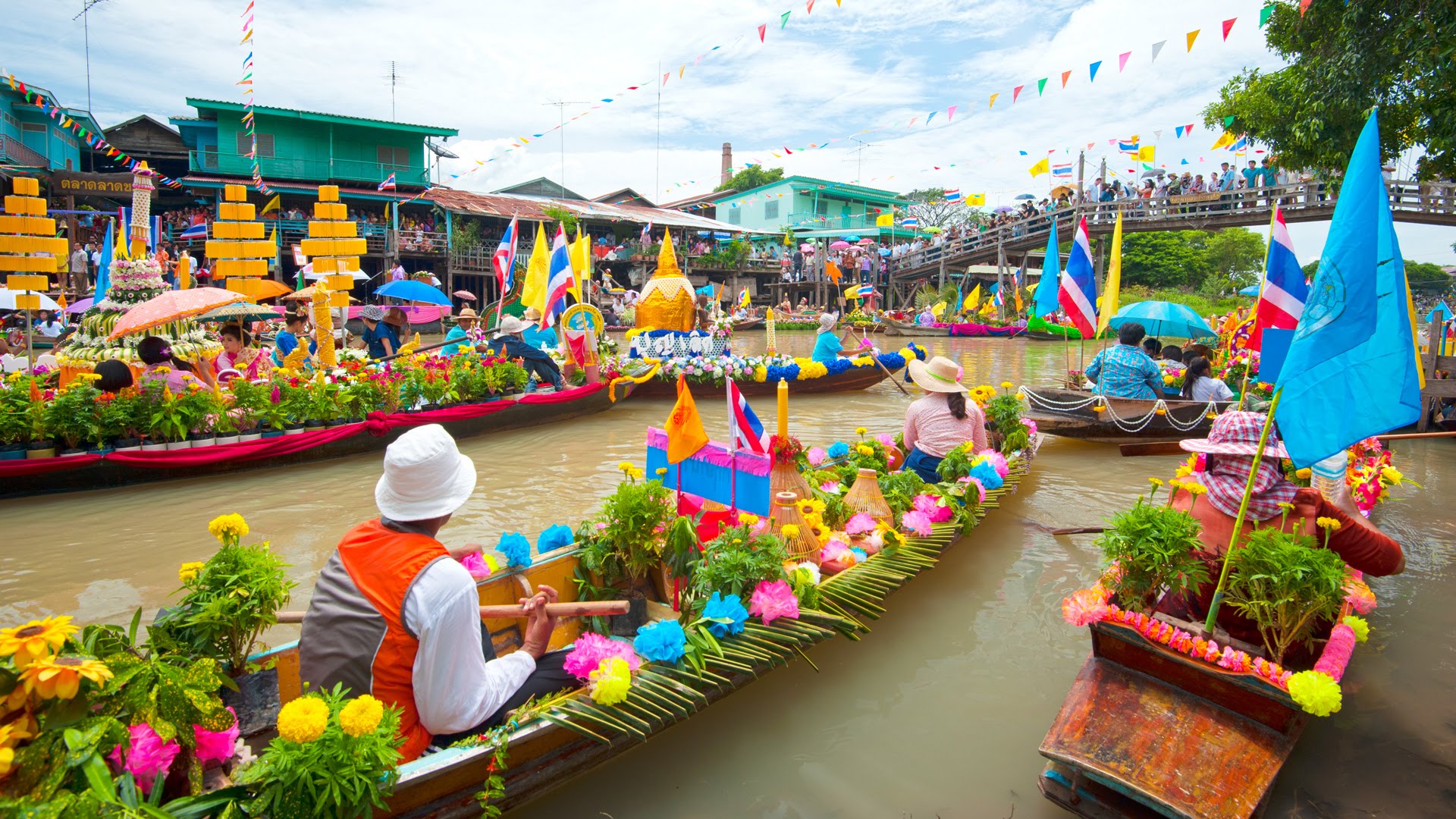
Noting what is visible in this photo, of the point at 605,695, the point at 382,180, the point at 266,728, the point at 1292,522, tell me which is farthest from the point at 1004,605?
the point at 382,180

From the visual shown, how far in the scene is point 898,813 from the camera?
10.9ft

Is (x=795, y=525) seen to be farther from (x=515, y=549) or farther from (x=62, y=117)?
(x=62, y=117)

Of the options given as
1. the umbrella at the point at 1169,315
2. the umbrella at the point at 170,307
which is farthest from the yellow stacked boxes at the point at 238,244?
the umbrella at the point at 1169,315

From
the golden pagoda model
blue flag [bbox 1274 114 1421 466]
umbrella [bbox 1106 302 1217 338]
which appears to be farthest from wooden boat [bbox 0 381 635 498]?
blue flag [bbox 1274 114 1421 466]

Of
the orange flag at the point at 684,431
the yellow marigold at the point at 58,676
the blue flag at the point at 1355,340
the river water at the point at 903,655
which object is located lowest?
the river water at the point at 903,655

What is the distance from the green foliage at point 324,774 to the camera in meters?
2.14

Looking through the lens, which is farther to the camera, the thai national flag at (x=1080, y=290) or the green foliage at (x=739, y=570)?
the thai national flag at (x=1080, y=290)

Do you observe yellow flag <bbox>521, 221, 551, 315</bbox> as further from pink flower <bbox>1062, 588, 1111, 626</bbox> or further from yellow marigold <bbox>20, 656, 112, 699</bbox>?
yellow marigold <bbox>20, 656, 112, 699</bbox>

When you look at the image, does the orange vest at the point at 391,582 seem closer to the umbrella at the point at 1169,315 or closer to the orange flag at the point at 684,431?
the orange flag at the point at 684,431

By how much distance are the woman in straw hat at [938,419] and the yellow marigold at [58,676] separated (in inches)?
208

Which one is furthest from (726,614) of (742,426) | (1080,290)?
(1080,290)

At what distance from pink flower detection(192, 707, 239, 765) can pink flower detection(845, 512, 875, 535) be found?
11.1 ft

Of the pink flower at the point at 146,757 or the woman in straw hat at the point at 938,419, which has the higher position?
the woman in straw hat at the point at 938,419

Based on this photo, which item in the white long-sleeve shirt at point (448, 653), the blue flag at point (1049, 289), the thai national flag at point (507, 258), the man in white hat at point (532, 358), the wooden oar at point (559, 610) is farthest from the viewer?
the thai national flag at point (507, 258)
